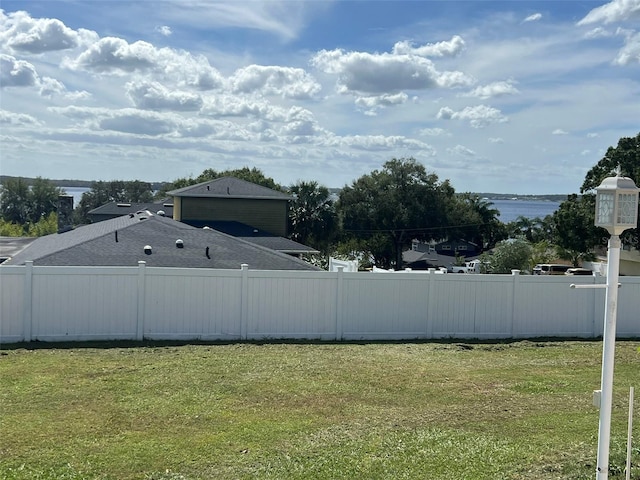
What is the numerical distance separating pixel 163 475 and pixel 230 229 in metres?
24.6

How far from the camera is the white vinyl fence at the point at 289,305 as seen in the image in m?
11.9

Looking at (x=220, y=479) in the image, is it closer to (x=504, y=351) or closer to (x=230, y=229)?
(x=504, y=351)

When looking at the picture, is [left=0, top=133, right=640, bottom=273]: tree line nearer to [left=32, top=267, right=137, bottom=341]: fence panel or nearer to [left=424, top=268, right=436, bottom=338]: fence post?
[left=424, top=268, right=436, bottom=338]: fence post

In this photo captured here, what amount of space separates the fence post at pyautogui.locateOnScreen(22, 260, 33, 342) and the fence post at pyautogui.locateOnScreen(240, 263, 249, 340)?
3831mm

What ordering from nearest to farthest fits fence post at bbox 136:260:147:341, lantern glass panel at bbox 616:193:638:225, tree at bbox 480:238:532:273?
lantern glass panel at bbox 616:193:638:225 < fence post at bbox 136:260:147:341 < tree at bbox 480:238:532:273

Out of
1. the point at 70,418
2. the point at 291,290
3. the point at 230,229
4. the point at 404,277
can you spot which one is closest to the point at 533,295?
the point at 404,277

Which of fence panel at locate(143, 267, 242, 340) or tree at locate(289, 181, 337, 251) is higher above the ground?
tree at locate(289, 181, 337, 251)

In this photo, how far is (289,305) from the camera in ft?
42.5

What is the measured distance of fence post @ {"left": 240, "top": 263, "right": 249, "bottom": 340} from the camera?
41.7 feet

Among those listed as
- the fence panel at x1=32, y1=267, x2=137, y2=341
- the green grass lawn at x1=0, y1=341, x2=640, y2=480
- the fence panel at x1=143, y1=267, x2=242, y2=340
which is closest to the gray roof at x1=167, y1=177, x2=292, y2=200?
the fence panel at x1=143, y1=267, x2=242, y2=340

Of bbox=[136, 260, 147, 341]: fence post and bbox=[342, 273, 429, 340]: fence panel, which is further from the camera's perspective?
bbox=[342, 273, 429, 340]: fence panel

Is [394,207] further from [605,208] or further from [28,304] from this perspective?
[605,208]

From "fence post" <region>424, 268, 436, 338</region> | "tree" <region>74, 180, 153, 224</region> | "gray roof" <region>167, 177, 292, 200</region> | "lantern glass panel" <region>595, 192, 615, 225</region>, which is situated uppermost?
"tree" <region>74, 180, 153, 224</region>

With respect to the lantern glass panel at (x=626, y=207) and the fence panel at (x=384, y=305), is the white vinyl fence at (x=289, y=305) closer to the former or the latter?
the fence panel at (x=384, y=305)
